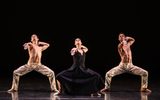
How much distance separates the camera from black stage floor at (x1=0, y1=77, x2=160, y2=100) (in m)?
10.7

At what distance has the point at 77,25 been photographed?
1459 centimetres

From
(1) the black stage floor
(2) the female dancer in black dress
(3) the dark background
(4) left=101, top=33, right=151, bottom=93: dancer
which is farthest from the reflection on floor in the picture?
(3) the dark background

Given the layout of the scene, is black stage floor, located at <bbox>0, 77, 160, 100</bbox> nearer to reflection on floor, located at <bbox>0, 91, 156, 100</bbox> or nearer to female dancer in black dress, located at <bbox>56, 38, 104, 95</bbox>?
reflection on floor, located at <bbox>0, 91, 156, 100</bbox>

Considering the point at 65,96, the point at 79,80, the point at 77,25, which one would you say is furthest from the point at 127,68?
the point at 77,25

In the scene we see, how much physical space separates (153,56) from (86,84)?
392 centimetres

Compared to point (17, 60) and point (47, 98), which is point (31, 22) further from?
point (47, 98)

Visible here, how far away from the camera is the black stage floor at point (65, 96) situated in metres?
10.7

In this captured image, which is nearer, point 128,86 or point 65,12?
point 128,86

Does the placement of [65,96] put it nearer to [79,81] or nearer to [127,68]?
[79,81]

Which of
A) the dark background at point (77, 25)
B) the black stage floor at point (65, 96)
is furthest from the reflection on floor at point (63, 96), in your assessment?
the dark background at point (77, 25)

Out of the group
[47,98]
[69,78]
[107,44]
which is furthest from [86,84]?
[107,44]

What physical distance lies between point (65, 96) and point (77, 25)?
389 centimetres

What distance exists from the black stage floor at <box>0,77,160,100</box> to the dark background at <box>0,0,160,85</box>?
113 centimetres

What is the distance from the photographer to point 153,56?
14883 millimetres
